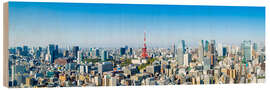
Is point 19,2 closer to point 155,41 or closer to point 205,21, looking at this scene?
point 155,41

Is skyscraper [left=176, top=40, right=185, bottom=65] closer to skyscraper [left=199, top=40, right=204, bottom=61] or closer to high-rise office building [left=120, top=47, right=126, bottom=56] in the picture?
skyscraper [left=199, top=40, right=204, bottom=61]

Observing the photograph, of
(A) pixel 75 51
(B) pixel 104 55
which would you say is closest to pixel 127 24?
(B) pixel 104 55

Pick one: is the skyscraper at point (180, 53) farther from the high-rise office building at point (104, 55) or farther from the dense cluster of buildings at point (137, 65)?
the high-rise office building at point (104, 55)

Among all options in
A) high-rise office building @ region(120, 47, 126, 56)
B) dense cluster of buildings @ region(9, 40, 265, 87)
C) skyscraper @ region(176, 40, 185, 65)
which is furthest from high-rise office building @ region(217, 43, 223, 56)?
high-rise office building @ region(120, 47, 126, 56)

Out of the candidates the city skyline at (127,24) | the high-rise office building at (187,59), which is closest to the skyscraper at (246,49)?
the city skyline at (127,24)

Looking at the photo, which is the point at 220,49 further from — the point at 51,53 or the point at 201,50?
the point at 51,53
